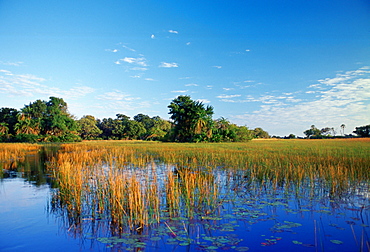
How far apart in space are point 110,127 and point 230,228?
231 ft

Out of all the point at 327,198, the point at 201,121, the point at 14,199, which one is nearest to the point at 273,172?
the point at 327,198

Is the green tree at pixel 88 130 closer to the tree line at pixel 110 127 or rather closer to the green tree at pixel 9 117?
the tree line at pixel 110 127

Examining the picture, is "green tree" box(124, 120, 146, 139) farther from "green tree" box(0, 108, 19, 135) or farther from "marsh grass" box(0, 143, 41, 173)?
"marsh grass" box(0, 143, 41, 173)

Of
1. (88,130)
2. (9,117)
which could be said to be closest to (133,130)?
(88,130)

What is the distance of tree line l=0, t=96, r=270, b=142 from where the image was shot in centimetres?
4062

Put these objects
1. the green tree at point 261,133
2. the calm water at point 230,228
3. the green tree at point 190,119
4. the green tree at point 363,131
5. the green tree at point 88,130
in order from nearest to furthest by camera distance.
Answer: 1. the calm water at point 230,228
2. the green tree at point 190,119
3. the green tree at point 363,131
4. the green tree at point 88,130
5. the green tree at point 261,133

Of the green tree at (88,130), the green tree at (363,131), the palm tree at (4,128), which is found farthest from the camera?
the green tree at (88,130)

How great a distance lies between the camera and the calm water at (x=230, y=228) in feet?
13.4

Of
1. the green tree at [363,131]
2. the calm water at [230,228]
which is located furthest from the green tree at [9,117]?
the green tree at [363,131]

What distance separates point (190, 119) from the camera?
40969 mm

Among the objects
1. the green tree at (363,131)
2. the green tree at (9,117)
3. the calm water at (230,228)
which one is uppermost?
the green tree at (9,117)

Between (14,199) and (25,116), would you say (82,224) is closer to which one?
(14,199)

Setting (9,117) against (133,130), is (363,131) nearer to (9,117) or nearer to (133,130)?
(133,130)

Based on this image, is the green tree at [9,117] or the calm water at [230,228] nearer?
the calm water at [230,228]
